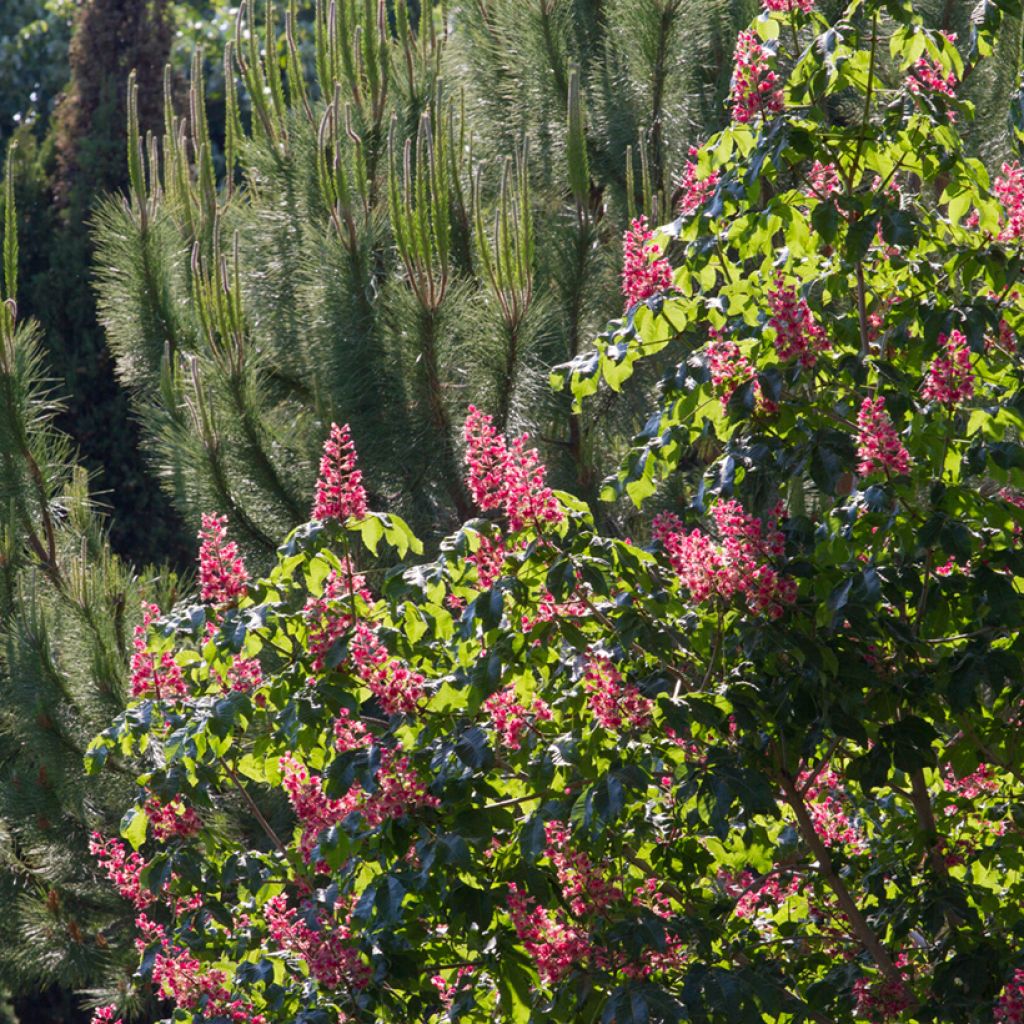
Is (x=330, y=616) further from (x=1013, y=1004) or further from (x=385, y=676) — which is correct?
(x=1013, y=1004)

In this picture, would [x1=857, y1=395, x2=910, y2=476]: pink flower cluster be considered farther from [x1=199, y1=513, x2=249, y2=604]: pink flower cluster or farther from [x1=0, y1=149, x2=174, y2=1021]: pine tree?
[x1=0, y1=149, x2=174, y2=1021]: pine tree

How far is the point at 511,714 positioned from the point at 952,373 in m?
0.93

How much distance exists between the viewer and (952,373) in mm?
2504

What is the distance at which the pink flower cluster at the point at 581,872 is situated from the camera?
8.56 ft

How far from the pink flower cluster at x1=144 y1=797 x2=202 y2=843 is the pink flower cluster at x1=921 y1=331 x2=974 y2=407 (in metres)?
1.58

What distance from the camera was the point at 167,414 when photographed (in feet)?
17.7

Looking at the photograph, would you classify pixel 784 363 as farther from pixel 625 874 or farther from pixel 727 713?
pixel 625 874

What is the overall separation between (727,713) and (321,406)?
2.95 meters

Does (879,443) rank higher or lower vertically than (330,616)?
higher

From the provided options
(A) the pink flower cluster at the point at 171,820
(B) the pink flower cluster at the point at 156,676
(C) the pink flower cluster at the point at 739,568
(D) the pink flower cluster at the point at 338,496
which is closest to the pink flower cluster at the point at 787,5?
(C) the pink flower cluster at the point at 739,568

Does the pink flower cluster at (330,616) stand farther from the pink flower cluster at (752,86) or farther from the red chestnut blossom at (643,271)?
the pink flower cluster at (752,86)

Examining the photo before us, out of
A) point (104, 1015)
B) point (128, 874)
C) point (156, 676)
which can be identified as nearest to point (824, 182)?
point (156, 676)

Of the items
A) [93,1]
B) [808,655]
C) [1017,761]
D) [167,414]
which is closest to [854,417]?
[808,655]

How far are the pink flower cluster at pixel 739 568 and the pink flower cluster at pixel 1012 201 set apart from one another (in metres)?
0.72
